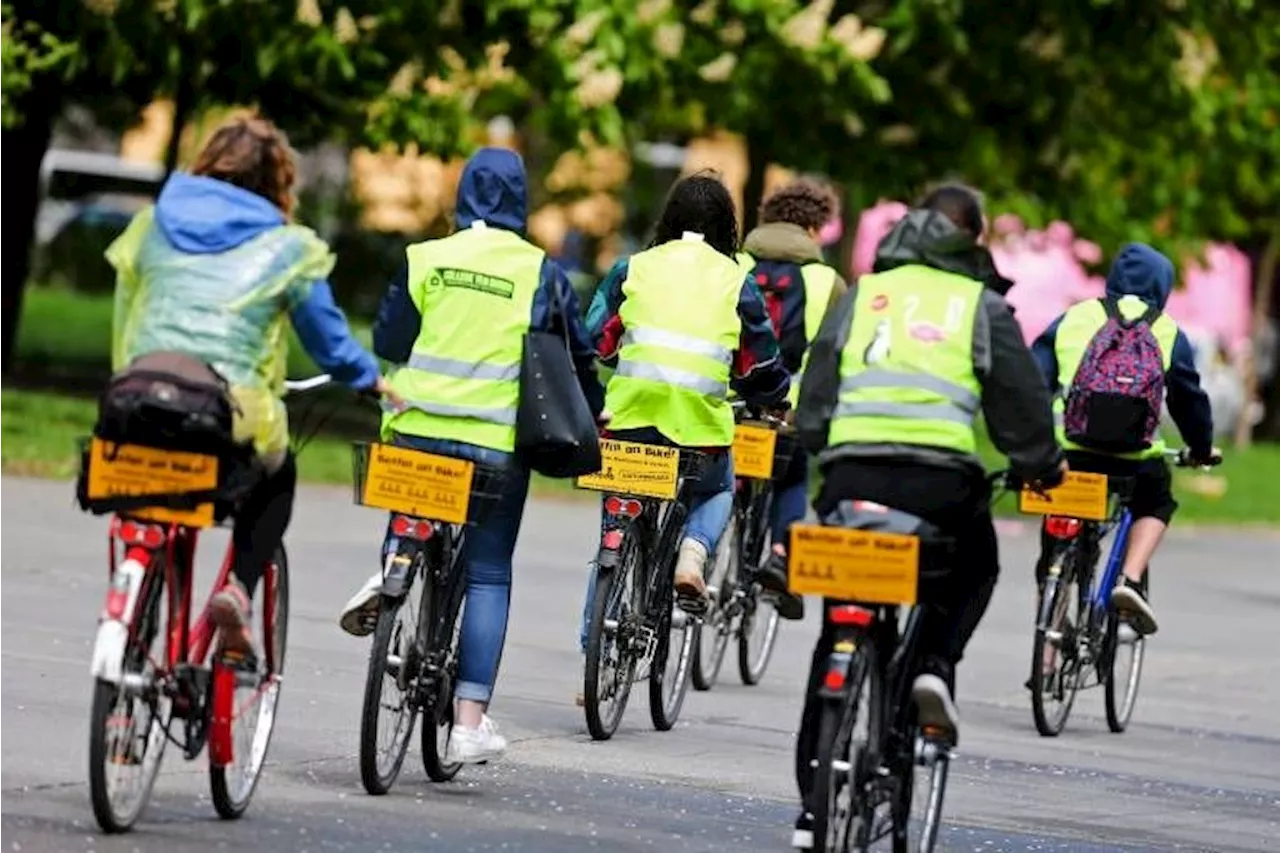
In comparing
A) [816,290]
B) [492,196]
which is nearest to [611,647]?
[492,196]

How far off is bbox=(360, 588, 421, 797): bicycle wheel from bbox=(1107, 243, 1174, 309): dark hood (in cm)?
442

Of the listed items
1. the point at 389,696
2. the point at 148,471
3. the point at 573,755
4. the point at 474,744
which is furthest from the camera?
the point at 573,755

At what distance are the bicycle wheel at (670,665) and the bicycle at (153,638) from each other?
3300 millimetres

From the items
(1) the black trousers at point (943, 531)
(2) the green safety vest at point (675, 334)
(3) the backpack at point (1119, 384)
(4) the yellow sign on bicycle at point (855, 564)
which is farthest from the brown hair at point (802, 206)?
(4) the yellow sign on bicycle at point (855, 564)

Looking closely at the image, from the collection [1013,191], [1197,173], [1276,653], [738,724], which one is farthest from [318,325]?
[1197,173]

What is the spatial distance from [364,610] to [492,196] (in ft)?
4.00

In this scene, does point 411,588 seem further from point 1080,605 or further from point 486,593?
point 1080,605

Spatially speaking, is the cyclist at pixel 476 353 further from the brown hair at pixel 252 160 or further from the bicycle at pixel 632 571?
the bicycle at pixel 632 571

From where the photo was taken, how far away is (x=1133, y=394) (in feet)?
42.2

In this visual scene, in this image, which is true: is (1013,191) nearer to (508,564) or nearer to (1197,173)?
(1197,173)

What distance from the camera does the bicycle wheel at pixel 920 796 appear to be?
8.43 metres

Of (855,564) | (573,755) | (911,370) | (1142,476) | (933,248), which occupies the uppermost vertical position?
(933,248)

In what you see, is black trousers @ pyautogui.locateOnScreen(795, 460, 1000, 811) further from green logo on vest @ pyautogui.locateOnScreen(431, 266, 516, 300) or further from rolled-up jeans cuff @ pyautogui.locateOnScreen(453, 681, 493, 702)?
rolled-up jeans cuff @ pyautogui.locateOnScreen(453, 681, 493, 702)

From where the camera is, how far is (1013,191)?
96.9 ft
